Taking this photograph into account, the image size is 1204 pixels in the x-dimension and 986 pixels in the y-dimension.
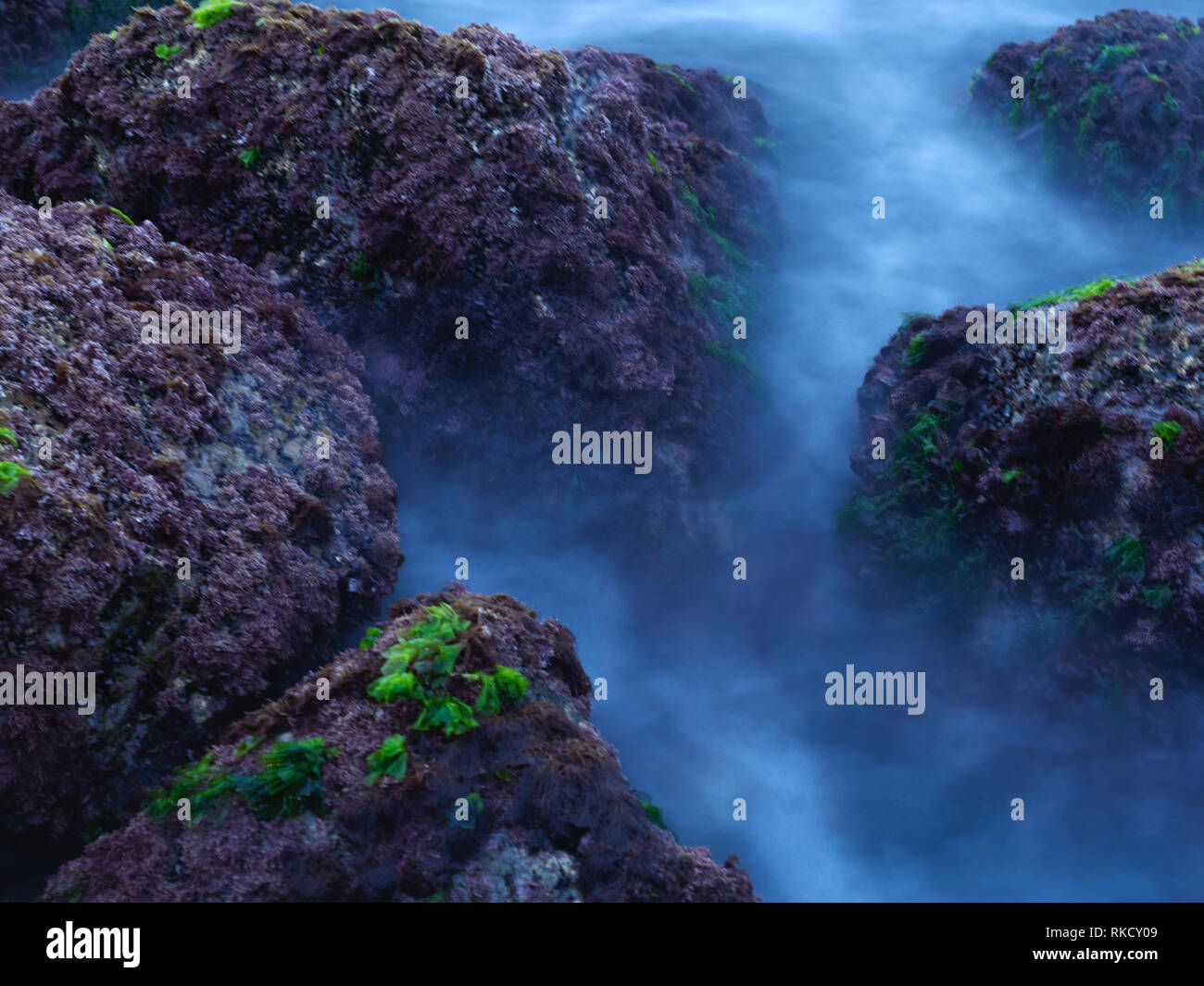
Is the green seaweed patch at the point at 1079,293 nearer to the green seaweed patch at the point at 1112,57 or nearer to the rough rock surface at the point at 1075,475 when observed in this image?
the rough rock surface at the point at 1075,475

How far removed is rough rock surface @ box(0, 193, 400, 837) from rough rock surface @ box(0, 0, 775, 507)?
101 centimetres

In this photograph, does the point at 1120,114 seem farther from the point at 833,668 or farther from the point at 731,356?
the point at 833,668

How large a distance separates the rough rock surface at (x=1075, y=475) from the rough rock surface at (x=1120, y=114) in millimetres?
6058

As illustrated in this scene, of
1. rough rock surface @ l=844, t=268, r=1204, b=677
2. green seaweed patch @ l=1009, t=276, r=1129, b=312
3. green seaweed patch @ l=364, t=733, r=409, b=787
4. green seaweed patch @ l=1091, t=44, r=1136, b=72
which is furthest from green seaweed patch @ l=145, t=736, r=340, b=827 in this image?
green seaweed patch @ l=1091, t=44, r=1136, b=72

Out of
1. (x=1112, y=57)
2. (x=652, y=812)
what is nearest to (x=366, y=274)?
(x=652, y=812)

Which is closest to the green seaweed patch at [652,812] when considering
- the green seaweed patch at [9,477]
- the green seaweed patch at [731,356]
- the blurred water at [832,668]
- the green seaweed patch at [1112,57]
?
the blurred water at [832,668]

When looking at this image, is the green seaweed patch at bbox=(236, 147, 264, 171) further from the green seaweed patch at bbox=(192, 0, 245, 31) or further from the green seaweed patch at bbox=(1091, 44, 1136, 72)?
the green seaweed patch at bbox=(1091, 44, 1136, 72)

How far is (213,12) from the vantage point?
8305 mm

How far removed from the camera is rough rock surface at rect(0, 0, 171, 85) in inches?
504

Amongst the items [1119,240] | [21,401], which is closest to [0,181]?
[21,401]

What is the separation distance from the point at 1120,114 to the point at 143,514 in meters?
14.1

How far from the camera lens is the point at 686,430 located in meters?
9.12

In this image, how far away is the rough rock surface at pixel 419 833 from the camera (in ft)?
15.6

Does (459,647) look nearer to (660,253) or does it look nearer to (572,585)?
(572,585)
